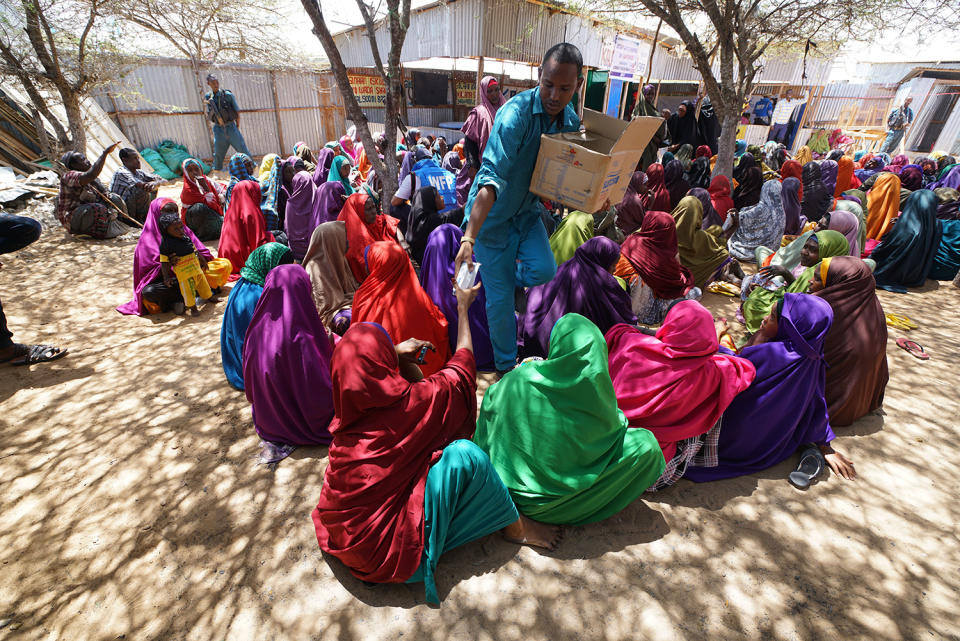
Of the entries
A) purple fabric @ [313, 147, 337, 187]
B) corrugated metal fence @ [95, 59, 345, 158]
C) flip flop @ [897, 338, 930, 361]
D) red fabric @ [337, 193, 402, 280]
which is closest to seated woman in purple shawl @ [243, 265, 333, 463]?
red fabric @ [337, 193, 402, 280]

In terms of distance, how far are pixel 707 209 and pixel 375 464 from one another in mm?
5612

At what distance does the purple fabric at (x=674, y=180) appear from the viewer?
7348 mm

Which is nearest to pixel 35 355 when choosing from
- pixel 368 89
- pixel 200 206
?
pixel 200 206

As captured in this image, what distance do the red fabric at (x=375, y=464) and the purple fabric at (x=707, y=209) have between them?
525 cm

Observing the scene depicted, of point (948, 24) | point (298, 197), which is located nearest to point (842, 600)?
point (298, 197)

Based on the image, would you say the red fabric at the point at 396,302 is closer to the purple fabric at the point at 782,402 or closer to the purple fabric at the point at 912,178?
the purple fabric at the point at 782,402

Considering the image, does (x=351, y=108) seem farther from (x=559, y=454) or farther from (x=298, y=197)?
(x=559, y=454)

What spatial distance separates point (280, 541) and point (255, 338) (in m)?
1.15

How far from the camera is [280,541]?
2.24 m

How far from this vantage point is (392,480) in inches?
74.5

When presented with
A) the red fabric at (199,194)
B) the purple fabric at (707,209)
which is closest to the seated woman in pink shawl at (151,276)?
the red fabric at (199,194)

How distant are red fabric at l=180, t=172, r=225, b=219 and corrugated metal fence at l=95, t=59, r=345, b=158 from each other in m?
5.34

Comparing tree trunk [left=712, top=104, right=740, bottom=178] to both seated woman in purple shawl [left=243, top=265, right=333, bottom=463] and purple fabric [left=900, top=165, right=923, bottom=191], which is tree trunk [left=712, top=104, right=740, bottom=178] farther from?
seated woman in purple shawl [left=243, top=265, right=333, bottom=463]

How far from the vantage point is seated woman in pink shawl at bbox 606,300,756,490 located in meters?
2.30
